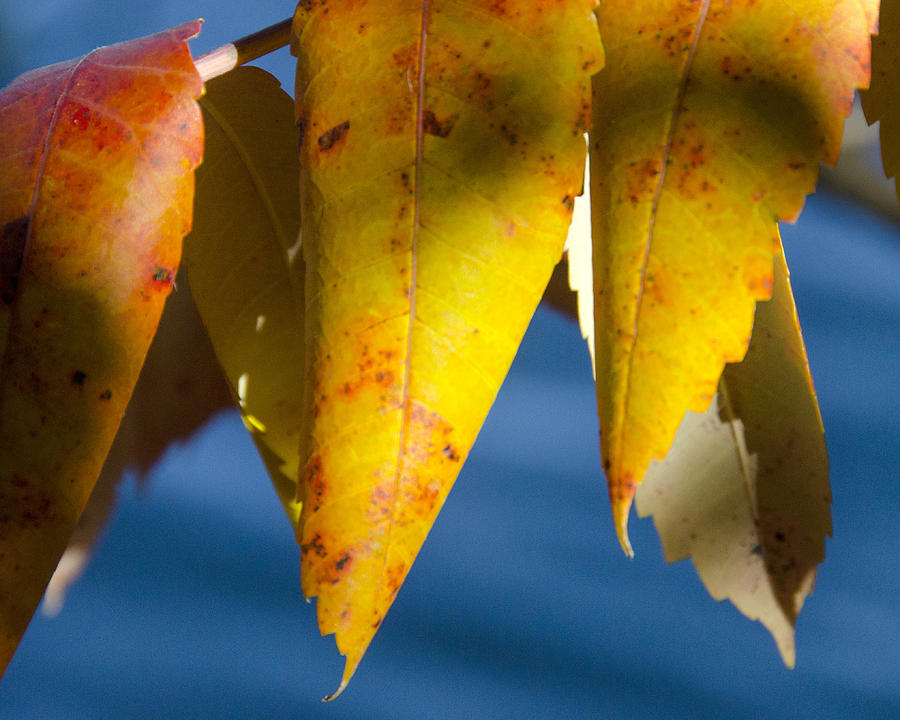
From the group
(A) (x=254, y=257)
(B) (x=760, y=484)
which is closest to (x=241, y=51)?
(A) (x=254, y=257)

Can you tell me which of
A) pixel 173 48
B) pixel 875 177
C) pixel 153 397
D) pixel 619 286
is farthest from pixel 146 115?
pixel 875 177

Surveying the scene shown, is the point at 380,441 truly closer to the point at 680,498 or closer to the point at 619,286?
the point at 619,286

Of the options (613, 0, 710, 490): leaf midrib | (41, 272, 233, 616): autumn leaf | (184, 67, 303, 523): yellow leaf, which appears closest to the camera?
(613, 0, 710, 490): leaf midrib

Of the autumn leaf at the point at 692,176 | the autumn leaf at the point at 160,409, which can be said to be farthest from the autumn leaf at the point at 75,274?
the autumn leaf at the point at 160,409

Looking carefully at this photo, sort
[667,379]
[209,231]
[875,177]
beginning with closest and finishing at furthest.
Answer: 1. [667,379]
2. [209,231]
3. [875,177]

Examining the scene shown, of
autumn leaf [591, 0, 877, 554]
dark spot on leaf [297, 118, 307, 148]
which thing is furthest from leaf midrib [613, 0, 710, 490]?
dark spot on leaf [297, 118, 307, 148]

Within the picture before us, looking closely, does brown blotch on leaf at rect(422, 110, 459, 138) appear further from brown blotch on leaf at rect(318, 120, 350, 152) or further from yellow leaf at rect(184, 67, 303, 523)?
yellow leaf at rect(184, 67, 303, 523)
